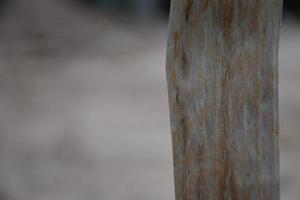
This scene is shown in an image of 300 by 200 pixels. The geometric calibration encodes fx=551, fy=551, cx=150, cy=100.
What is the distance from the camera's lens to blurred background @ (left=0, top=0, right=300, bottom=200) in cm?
351

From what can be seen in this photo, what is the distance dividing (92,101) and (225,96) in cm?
381

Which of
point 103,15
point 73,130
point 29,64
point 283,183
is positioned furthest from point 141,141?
point 103,15

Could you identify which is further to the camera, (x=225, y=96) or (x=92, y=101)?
(x=92, y=101)

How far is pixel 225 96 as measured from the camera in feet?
3.15

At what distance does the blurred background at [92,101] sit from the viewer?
3.51 m

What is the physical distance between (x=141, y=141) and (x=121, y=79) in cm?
129

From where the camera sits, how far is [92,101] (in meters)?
4.71

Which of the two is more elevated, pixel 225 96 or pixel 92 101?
pixel 225 96

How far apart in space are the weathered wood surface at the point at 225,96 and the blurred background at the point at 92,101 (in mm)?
2336

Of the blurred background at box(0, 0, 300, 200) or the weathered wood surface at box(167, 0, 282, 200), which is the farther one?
the blurred background at box(0, 0, 300, 200)

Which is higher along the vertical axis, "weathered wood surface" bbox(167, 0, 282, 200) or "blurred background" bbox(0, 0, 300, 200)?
"weathered wood surface" bbox(167, 0, 282, 200)

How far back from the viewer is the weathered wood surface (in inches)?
37.0

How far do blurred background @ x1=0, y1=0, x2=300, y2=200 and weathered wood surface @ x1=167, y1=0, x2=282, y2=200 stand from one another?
2.34m

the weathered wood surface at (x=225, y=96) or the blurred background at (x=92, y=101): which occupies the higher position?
the weathered wood surface at (x=225, y=96)
